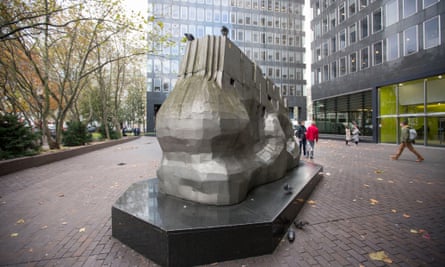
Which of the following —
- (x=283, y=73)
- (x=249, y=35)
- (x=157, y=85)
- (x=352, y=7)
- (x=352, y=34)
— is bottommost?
(x=157, y=85)

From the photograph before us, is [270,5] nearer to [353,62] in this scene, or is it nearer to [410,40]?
[353,62]

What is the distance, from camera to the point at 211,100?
3.88 meters

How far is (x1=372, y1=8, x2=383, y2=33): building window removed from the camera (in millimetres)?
20047

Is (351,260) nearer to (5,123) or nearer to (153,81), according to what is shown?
(5,123)

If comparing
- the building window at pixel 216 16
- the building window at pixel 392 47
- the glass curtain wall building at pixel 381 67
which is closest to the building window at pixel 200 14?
the building window at pixel 216 16

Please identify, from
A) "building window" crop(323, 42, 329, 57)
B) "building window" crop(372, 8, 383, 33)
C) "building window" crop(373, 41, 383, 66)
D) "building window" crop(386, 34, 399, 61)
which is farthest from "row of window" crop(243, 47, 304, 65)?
"building window" crop(386, 34, 399, 61)

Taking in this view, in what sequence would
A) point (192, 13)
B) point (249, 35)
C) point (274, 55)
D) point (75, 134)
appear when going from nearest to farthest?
point (75, 134), point (192, 13), point (249, 35), point (274, 55)

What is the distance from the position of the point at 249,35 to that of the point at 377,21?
27038 millimetres

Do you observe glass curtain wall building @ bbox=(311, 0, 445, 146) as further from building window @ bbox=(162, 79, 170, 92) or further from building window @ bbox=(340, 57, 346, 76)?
building window @ bbox=(162, 79, 170, 92)

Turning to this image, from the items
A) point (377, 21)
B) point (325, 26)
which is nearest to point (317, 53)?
point (325, 26)

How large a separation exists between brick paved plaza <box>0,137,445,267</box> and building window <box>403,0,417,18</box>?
17.0 meters

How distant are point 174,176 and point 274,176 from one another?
288 cm

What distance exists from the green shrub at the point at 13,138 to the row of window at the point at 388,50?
90.1 ft

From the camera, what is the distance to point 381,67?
64.4 feet
